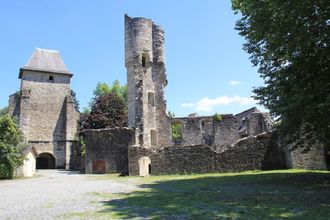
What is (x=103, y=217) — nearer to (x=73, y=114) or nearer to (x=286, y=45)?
(x=286, y=45)

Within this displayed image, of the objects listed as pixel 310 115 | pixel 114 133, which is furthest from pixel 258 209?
pixel 114 133

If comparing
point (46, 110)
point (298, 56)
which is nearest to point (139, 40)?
point (46, 110)

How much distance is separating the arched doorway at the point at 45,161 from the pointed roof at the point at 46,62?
1072cm

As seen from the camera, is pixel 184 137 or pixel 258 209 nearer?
pixel 258 209

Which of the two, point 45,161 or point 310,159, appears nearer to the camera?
point 310,159

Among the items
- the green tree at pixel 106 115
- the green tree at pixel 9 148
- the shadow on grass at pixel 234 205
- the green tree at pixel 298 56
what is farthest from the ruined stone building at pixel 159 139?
the shadow on grass at pixel 234 205

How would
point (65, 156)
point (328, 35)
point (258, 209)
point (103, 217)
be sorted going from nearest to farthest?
point (103, 217), point (258, 209), point (328, 35), point (65, 156)

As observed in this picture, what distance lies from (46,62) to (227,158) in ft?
107

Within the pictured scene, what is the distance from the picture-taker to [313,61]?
10766 mm

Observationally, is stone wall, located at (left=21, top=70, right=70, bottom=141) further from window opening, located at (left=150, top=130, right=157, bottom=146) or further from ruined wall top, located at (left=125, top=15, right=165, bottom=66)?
ruined wall top, located at (left=125, top=15, right=165, bottom=66)

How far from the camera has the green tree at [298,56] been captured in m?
10.2

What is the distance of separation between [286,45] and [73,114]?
115ft

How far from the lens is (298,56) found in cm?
1102

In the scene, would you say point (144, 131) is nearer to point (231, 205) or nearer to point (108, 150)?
point (108, 150)
